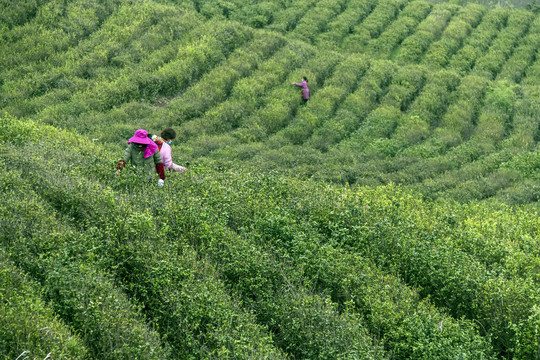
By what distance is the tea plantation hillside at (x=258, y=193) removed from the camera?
637cm

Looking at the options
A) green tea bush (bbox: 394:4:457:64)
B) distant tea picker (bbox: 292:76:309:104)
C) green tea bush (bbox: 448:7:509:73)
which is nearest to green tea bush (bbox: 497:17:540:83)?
green tea bush (bbox: 448:7:509:73)

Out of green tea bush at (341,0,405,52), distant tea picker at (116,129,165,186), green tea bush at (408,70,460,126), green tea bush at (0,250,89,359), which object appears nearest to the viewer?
green tea bush at (0,250,89,359)

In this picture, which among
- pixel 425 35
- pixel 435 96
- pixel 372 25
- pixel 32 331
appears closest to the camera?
pixel 32 331

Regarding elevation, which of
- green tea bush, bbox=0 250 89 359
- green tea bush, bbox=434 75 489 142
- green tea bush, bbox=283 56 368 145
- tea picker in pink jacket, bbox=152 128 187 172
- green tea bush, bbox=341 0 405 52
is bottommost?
green tea bush, bbox=434 75 489 142

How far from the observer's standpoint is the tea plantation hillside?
6371mm

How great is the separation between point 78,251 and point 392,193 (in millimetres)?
7835

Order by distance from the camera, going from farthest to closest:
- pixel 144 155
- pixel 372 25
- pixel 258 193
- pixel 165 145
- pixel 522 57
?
1. pixel 372 25
2. pixel 522 57
3. pixel 165 145
4. pixel 258 193
5. pixel 144 155

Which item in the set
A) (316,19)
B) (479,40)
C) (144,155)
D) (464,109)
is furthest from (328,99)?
(479,40)

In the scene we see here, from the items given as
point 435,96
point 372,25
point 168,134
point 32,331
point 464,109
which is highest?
point 32,331

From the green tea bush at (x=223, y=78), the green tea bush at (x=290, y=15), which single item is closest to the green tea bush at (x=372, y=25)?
the green tea bush at (x=290, y=15)

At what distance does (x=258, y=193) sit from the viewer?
1003cm

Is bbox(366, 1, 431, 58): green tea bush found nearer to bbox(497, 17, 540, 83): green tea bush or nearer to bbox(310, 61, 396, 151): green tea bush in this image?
bbox(310, 61, 396, 151): green tea bush

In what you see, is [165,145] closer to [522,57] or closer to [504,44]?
[522,57]

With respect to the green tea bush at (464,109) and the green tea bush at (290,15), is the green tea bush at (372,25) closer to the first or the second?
the green tea bush at (290,15)
